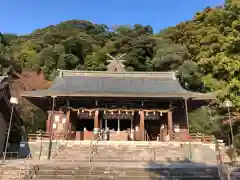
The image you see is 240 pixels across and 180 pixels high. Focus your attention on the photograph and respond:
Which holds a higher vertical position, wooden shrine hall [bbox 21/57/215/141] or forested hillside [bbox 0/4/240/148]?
forested hillside [bbox 0/4/240/148]

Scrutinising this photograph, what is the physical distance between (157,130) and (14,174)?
14.2 metres

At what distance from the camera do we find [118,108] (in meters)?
20.2

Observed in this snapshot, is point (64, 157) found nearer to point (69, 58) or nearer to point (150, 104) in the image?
point (150, 104)

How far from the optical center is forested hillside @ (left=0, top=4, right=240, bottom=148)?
2442 cm

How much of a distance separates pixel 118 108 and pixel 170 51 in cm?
2333

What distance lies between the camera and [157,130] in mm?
21969

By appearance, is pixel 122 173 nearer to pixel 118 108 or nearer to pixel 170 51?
pixel 118 108

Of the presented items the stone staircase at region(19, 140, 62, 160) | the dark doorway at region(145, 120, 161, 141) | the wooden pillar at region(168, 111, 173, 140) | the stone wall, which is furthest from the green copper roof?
the stone staircase at region(19, 140, 62, 160)

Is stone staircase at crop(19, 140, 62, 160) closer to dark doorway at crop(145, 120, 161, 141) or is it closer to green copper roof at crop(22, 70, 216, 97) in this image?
green copper roof at crop(22, 70, 216, 97)

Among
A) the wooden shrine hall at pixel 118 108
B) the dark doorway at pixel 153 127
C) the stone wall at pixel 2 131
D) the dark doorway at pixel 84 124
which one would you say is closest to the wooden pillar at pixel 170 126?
the wooden shrine hall at pixel 118 108

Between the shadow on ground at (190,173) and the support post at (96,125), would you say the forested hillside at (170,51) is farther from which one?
the shadow on ground at (190,173)

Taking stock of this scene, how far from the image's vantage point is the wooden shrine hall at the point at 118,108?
1866cm

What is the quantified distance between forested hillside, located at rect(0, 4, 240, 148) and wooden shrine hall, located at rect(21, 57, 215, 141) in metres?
5.17

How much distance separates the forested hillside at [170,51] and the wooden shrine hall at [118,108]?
5173 millimetres
